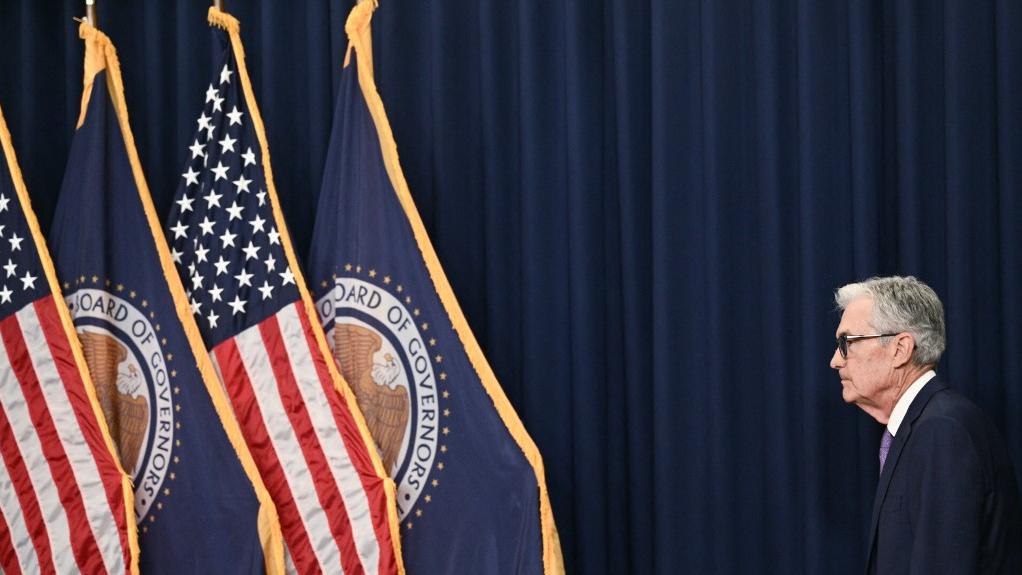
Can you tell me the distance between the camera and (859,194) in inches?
121

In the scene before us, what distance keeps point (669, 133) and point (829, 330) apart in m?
0.71

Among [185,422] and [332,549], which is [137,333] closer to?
[185,422]

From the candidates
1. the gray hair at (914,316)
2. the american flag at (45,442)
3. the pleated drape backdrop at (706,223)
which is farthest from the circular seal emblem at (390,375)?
the gray hair at (914,316)

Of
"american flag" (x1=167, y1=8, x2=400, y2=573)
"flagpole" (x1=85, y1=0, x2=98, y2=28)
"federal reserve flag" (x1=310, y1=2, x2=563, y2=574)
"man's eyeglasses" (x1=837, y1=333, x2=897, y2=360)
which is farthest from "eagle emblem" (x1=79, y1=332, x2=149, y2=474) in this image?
"man's eyeglasses" (x1=837, y1=333, x2=897, y2=360)

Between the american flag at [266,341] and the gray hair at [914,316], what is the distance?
4.48ft

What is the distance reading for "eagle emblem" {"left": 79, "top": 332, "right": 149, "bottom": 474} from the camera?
3254 millimetres

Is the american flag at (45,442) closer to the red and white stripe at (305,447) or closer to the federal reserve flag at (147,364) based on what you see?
the federal reserve flag at (147,364)

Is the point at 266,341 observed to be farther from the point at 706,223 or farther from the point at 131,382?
the point at 706,223

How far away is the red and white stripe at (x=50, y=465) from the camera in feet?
10.3

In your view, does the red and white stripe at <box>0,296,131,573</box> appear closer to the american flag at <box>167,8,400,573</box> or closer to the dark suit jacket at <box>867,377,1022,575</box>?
the american flag at <box>167,8,400,573</box>

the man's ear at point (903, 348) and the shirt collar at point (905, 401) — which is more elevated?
the man's ear at point (903, 348)

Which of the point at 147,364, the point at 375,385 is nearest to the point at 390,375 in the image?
the point at 375,385

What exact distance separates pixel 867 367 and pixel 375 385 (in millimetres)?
1353

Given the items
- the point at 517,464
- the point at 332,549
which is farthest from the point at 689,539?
the point at 332,549
